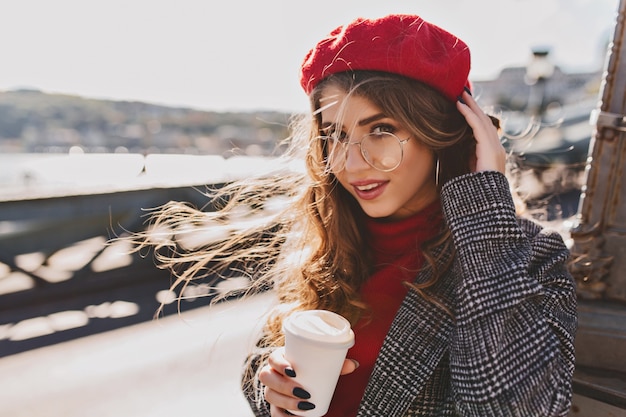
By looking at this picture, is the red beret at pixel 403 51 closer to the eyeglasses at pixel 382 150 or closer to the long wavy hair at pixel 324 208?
the long wavy hair at pixel 324 208

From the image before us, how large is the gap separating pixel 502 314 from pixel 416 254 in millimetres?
426

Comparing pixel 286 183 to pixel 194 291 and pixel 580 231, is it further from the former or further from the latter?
pixel 194 291

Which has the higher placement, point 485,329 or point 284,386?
point 485,329

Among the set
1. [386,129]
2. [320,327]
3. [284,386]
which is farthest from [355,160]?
[284,386]

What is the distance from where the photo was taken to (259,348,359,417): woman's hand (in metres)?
1.19

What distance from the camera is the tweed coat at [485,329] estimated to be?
1.13 m

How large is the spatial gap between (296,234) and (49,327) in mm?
3148

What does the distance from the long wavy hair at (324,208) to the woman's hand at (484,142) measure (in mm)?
84

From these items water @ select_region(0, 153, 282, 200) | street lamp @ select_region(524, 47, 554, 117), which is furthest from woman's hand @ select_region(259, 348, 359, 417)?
street lamp @ select_region(524, 47, 554, 117)

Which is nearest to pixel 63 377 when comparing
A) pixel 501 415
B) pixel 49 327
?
pixel 49 327

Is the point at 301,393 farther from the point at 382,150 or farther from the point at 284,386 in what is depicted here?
the point at 382,150

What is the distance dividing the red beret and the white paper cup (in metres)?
0.74

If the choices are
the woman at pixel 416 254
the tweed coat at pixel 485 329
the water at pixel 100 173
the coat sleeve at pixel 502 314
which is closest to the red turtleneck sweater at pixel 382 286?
the woman at pixel 416 254

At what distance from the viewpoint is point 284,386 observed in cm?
121
